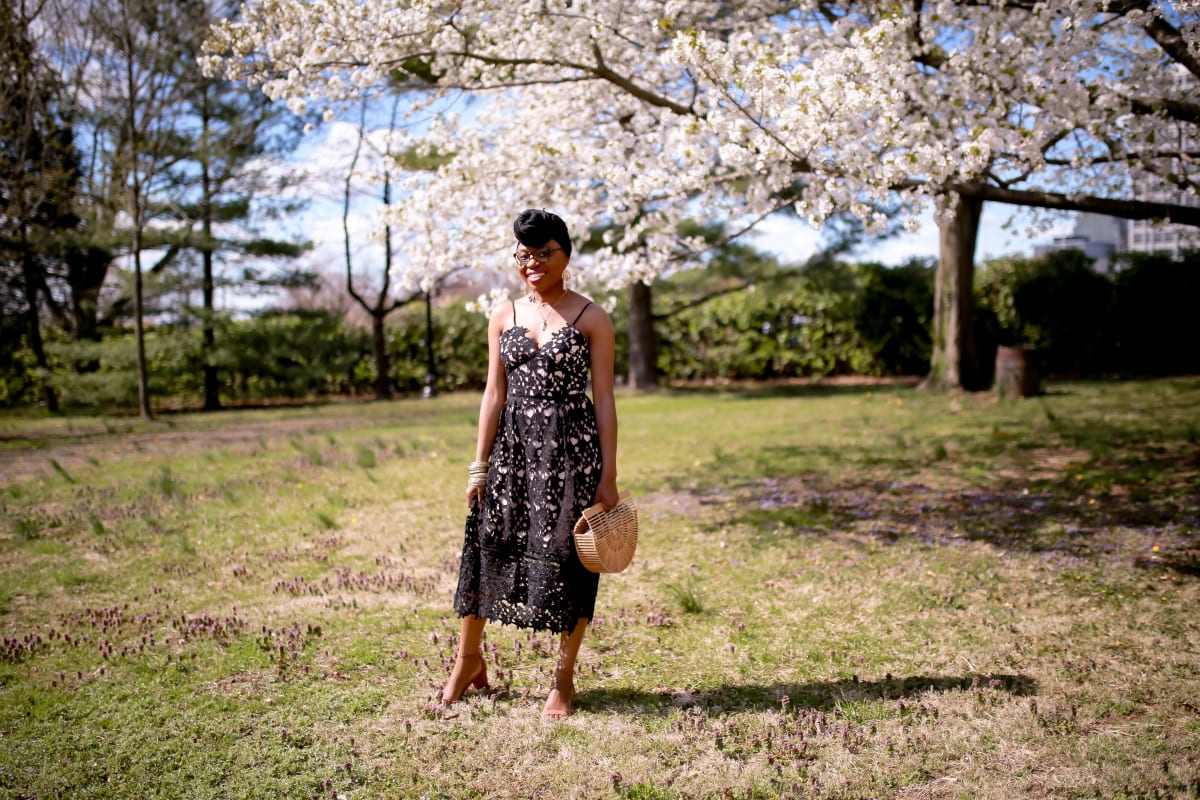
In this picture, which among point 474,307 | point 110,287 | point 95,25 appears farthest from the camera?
point 110,287

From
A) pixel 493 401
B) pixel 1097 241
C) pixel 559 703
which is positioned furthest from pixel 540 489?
pixel 1097 241

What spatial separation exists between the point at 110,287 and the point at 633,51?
14.1m

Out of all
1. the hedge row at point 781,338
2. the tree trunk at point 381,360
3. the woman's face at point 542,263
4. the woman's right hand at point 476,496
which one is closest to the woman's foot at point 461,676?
the woman's right hand at point 476,496

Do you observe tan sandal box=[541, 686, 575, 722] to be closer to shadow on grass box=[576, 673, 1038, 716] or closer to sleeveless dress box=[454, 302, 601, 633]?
shadow on grass box=[576, 673, 1038, 716]

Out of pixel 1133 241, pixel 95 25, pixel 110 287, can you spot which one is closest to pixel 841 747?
pixel 95 25

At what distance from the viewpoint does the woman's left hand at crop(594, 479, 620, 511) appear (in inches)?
124

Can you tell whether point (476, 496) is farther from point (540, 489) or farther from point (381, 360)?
point (381, 360)

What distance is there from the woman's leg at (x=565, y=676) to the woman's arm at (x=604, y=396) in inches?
20.4

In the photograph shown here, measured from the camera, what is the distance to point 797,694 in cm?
339

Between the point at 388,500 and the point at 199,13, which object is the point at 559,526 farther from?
the point at 199,13

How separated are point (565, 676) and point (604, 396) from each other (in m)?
1.08

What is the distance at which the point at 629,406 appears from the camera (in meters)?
13.8

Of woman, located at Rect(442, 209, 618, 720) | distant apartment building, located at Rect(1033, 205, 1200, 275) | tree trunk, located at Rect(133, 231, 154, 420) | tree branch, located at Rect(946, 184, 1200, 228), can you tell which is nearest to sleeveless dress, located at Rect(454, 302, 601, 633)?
woman, located at Rect(442, 209, 618, 720)

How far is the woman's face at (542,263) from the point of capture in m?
3.17
